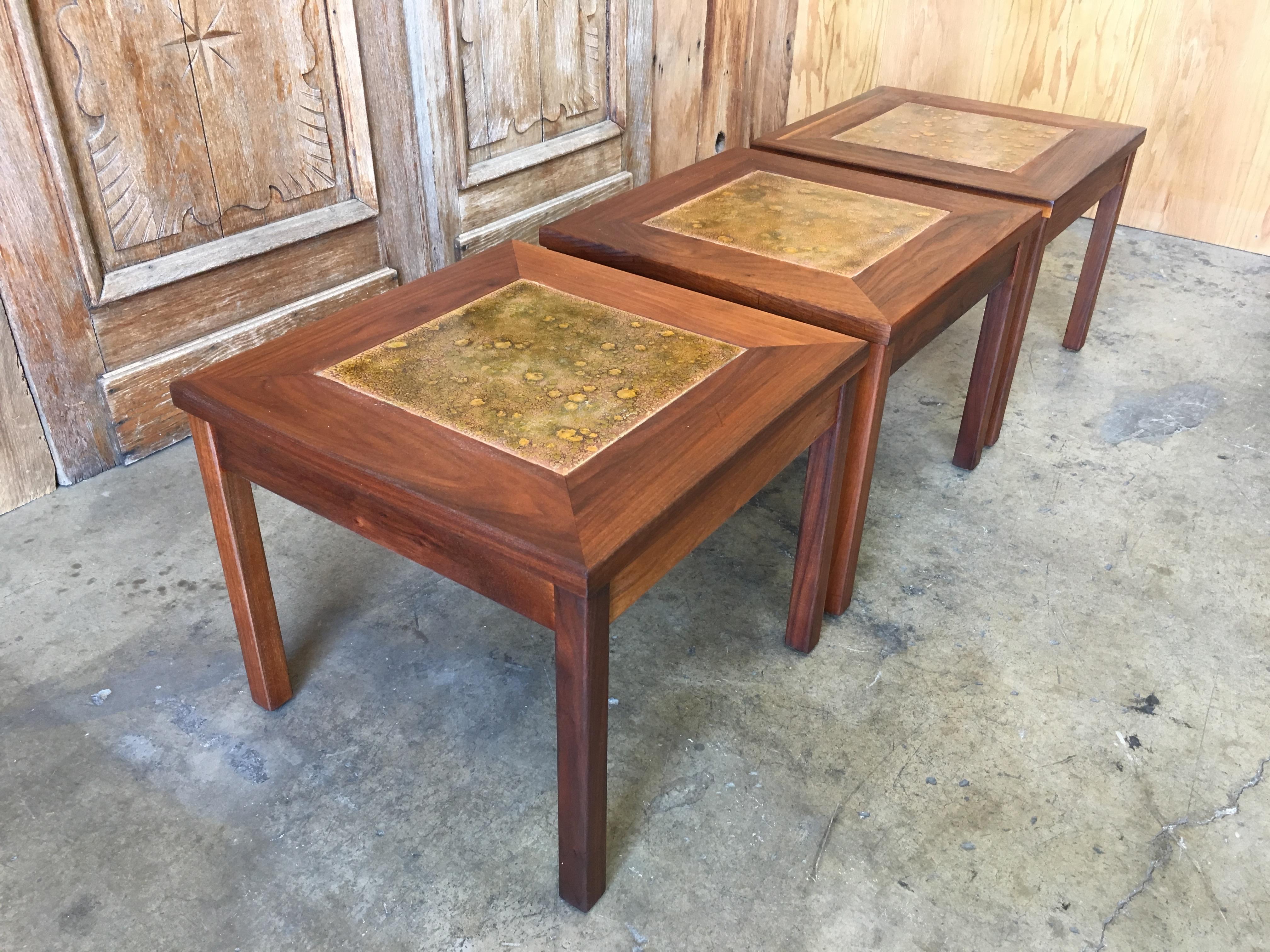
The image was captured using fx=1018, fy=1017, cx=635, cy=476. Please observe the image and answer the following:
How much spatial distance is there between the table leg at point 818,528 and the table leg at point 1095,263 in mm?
1221

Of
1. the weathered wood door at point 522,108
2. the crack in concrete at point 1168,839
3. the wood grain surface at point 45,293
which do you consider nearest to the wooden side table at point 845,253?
the crack in concrete at point 1168,839

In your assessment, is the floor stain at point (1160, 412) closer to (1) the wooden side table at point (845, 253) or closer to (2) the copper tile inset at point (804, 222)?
(1) the wooden side table at point (845, 253)

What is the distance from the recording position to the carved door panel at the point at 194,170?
169cm

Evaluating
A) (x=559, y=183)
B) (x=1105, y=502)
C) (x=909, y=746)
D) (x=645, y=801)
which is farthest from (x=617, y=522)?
(x=559, y=183)

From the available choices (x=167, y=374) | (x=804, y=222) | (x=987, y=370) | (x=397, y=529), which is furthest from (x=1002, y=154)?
(x=167, y=374)

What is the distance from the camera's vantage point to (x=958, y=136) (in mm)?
2139

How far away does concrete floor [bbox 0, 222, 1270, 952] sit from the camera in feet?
3.79

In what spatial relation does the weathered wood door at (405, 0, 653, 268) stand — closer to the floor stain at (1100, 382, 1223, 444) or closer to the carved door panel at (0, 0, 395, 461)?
the carved door panel at (0, 0, 395, 461)

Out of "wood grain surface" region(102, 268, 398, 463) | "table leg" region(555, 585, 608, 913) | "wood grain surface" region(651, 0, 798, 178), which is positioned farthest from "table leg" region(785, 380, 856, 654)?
"wood grain surface" region(651, 0, 798, 178)

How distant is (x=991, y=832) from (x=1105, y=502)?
869 millimetres

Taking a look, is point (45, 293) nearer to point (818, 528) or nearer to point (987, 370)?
point (818, 528)

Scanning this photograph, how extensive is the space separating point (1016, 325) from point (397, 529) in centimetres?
132

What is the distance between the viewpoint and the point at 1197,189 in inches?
118

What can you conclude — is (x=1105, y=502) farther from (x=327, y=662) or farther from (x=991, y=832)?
(x=327, y=662)
